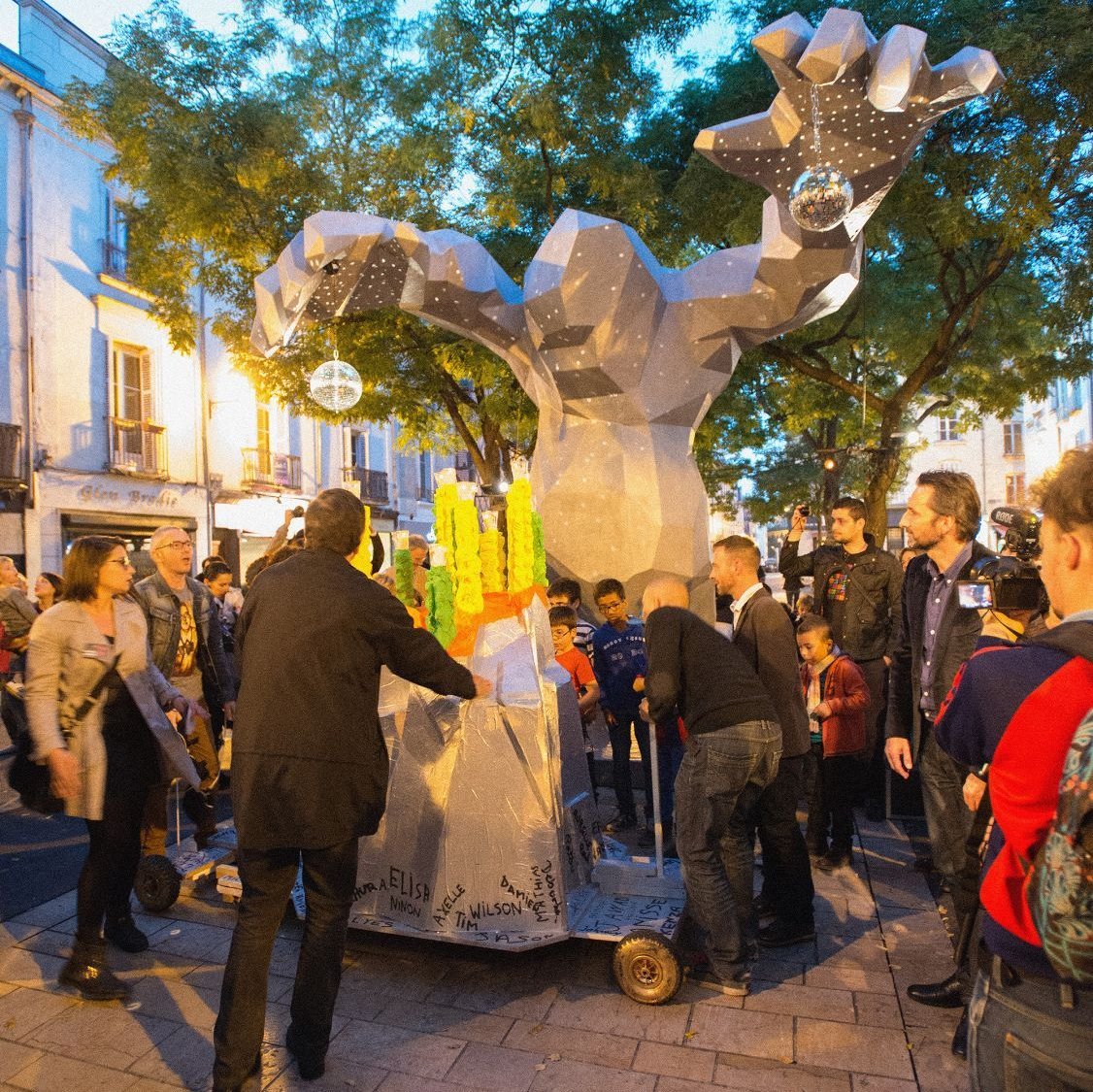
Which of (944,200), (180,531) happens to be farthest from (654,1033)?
(944,200)

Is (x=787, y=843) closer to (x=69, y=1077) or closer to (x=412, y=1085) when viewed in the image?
(x=412, y=1085)

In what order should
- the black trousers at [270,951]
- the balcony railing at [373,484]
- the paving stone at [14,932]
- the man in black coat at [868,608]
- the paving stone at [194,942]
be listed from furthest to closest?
the balcony railing at [373,484] → the man in black coat at [868,608] → the paving stone at [14,932] → the paving stone at [194,942] → the black trousers at [270,951]

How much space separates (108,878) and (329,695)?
1.41 metres

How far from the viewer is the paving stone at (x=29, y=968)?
3416 mm

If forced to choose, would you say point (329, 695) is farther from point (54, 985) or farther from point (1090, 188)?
point (1090, 188)

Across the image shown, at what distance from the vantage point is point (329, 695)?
8.76 ft

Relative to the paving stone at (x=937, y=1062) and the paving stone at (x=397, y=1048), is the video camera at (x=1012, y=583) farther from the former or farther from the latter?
the paving stone at (x=397, y=1048)

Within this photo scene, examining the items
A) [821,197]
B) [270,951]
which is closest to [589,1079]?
[270,951]

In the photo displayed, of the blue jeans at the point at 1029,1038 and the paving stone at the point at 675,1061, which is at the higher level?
the blue jeans at the point at 1029,1038

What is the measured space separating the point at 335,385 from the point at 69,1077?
646cm

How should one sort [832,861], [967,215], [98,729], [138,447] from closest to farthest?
[98,729], [832,861], [967,215], [138,447]

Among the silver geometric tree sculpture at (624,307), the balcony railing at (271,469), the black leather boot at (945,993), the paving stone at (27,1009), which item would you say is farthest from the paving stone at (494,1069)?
the balcony railing at (271,469)

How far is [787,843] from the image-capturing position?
3.67m

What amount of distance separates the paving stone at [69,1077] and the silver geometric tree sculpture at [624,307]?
480 centimetres
